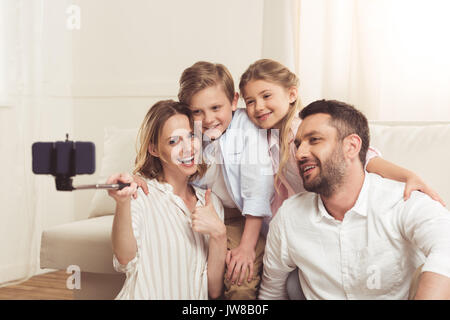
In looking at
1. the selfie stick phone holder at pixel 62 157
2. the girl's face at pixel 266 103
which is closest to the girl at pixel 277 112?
the girl's face at pixel 266 103

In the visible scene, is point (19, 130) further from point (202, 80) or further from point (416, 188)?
point (416, 188)

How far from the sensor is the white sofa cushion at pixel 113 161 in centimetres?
218

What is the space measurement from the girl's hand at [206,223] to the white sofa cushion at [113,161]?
0.85m

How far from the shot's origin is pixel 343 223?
1306 millimetres

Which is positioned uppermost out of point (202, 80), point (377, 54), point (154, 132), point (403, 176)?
point (377, 54)

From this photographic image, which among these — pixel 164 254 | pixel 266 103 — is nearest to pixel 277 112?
pixel 266 103

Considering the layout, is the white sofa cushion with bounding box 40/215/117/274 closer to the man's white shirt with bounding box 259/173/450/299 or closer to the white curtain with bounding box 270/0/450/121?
the man's white shirt with bounding box 259/173/450/299

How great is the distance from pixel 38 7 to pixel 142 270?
1.97 m

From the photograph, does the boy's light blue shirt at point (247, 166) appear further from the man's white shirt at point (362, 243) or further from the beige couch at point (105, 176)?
the beige couch at point (105, 176)

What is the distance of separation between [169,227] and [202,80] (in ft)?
1.55

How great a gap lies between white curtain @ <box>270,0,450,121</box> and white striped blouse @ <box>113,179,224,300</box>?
3.99ft

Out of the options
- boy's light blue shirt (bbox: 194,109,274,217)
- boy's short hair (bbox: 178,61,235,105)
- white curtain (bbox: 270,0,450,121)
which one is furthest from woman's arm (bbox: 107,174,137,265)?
white curtain (bbox: 270,0,450,121)
